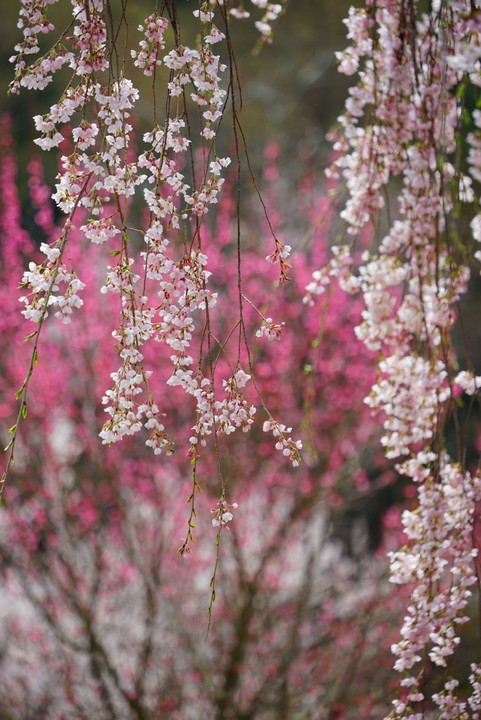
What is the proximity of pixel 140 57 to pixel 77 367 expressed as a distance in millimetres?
2255

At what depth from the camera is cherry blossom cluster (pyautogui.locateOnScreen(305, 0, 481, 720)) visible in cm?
105

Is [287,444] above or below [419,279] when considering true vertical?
below

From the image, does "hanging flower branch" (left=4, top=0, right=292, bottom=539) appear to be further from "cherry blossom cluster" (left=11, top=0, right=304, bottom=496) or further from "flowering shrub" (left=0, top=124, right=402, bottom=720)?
"flowering shrub" (left=0, top=124, right=402, bottom=720)

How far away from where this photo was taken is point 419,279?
118 cm

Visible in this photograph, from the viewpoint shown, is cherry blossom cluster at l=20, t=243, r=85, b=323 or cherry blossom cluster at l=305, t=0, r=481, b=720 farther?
cherry blossom cluster at l=305, t=0, r=481, b=720

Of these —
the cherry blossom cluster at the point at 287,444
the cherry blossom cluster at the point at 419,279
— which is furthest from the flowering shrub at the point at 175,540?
the cherry blossom cluster at the point at 287,444

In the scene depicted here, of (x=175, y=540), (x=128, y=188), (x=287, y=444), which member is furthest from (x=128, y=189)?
(x=175, y=540)

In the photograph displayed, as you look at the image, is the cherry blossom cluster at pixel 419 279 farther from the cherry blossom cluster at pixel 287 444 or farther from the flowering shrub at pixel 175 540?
the flowering shrub at pixel 175 540

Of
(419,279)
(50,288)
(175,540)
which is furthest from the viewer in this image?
(175,540)

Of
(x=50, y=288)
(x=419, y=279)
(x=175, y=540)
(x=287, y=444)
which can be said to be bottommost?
(x=287, y=444)

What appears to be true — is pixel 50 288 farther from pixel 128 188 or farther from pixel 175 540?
pixel 175 540

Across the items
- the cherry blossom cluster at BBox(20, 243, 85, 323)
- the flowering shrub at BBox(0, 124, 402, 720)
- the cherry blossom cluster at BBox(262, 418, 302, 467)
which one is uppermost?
the flowering shrub at BBox(0, 124, 402, 720)

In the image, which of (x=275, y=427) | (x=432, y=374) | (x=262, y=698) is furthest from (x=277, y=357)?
(x=275, y=427)

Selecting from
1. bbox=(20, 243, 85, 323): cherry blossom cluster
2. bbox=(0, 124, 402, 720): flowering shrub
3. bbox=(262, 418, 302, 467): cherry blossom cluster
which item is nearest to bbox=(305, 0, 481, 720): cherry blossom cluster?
bbox=(262, 418, 302, 467): cherry blossom cluster
